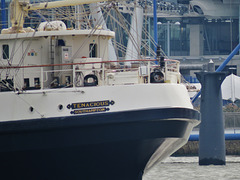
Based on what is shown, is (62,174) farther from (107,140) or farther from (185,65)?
(185,65)

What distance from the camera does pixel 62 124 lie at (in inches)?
952

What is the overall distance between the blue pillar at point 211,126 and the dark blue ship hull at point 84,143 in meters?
12.6

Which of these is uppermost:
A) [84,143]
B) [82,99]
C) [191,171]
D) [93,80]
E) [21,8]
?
[21,8]

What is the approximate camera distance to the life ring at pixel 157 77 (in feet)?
84.0

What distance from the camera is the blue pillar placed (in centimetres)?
3781

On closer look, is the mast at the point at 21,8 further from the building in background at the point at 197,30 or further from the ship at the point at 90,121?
the building in background at the point at 197,30

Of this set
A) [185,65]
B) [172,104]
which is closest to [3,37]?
[172,104]

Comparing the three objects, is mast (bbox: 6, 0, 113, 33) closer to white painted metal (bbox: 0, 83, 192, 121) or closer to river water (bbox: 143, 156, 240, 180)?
white painted metal (bbox: 0, 83, 192, 121)

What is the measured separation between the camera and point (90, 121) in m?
24.1

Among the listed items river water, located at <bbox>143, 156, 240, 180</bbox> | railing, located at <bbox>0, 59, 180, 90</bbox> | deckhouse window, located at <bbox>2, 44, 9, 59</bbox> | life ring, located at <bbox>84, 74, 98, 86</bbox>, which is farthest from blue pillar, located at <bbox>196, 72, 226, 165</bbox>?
life ring, located at <bbox>84, 74, 98, 86</bbox>

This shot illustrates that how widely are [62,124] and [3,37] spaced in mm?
5011

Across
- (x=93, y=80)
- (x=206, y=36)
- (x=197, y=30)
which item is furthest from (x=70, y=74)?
(x=206, y=36)

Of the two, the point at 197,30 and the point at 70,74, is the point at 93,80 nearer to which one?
the point at 70,74

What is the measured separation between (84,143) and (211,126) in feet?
48.1
